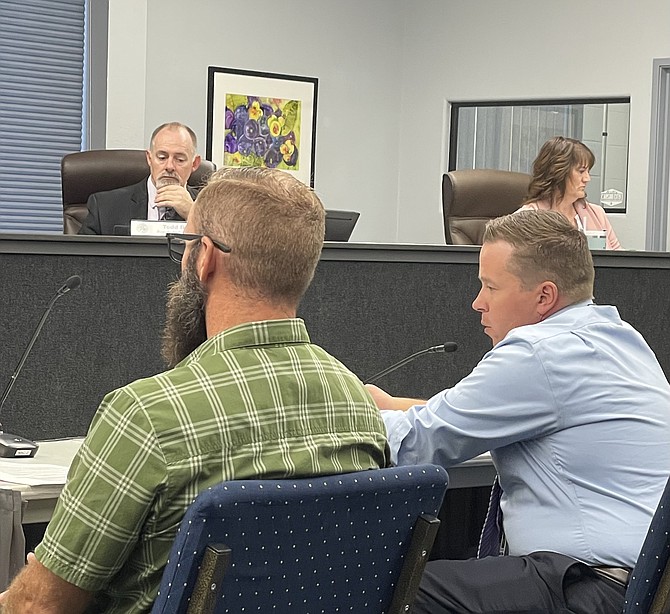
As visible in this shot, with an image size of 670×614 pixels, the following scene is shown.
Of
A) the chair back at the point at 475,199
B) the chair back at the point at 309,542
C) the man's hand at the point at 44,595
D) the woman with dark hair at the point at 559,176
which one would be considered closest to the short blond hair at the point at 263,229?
the chair back at the point at 309,542

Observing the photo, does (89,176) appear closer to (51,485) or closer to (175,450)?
(51,485)

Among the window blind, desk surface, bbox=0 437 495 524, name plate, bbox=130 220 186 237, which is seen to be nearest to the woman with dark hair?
name plate, bbox=130 220 186 237

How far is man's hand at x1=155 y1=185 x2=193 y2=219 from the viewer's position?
3947 millimetres

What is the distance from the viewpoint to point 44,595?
1.25 m

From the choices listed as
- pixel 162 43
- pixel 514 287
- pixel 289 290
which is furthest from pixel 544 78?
pixel 289 290

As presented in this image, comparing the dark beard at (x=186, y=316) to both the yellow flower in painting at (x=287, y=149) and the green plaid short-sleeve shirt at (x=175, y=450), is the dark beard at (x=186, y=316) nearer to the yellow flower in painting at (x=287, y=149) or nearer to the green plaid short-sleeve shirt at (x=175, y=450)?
the green plaid short-sleeve shirt at (x=175, y=450)

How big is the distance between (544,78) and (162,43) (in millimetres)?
2171

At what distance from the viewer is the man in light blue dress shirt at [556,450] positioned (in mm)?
1756

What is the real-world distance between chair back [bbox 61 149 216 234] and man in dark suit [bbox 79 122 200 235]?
0.10 metres

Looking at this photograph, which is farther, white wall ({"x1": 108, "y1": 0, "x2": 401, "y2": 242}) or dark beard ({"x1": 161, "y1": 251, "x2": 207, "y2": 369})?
white wall ({"x1": 108, "y1": 0, "x2": 401, "y2": 242})

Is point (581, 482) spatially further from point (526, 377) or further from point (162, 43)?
point (162, 43)

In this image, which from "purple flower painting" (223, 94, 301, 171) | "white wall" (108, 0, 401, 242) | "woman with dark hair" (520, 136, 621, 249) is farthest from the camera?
"purple flower painting" (223, 94, 301, 171)

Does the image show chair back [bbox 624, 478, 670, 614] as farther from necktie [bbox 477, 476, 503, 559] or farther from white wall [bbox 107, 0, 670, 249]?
white wall [bbox 107, 0, 670, 249]

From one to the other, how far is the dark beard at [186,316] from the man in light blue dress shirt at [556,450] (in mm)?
474
